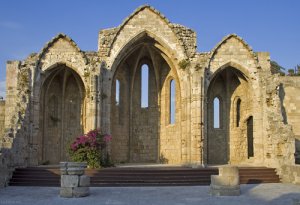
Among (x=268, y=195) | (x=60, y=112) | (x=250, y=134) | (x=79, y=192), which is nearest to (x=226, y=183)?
(x=268, y=195)

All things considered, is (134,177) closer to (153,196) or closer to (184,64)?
(153,196)

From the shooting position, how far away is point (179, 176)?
52.5ft

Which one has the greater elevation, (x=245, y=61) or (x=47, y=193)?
(x=245, y=61)

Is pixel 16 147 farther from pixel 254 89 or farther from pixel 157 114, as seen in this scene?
pixel 254 89

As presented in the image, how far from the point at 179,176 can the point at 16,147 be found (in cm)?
766

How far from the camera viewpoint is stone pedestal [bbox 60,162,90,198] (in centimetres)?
1221

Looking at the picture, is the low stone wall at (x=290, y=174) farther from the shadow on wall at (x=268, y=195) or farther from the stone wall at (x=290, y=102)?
the stone wall at (x=290, y=102)

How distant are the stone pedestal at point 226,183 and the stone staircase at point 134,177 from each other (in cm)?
294

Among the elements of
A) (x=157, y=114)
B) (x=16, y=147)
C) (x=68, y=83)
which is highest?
(x=68, y=83)

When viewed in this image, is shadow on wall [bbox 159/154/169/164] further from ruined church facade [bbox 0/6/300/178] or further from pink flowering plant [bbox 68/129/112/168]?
pink flowering plant [bbox 68/129/112/168]

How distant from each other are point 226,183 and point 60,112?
13.6 meters

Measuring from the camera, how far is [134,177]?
51.6 feet

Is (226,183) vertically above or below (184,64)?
below

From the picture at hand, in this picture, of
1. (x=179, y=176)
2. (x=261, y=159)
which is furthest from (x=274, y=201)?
(x=261, y=159)
